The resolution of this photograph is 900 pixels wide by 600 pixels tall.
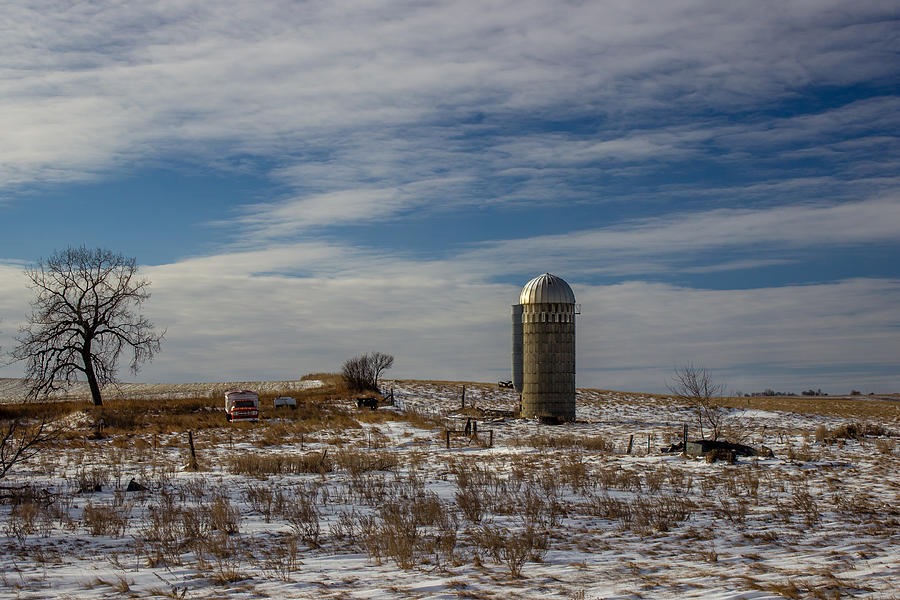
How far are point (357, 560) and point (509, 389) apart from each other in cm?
4587

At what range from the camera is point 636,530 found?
11711 mm

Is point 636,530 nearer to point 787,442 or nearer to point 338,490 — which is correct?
point 338,490

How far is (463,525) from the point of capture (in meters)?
12.1

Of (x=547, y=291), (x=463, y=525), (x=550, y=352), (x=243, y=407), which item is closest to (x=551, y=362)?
(x=550, y=352)

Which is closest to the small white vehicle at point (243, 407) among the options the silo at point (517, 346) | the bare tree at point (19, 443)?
the bare tree at point (19, 443)

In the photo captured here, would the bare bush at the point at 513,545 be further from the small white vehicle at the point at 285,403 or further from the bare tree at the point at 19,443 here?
the small white vehicle at the point at 285,403

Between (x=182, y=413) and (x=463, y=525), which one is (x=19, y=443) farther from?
(x=463, y=525)

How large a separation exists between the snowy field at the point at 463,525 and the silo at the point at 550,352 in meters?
14.6

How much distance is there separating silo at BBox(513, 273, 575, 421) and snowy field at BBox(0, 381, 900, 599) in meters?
14.6

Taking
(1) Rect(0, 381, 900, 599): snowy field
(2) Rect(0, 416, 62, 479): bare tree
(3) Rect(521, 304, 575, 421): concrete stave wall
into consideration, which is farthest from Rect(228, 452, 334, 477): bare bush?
(3) Rect(521, 304, 575, 421): concrete stave wall

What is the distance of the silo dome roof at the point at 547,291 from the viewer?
125ft

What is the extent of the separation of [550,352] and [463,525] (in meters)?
26.7

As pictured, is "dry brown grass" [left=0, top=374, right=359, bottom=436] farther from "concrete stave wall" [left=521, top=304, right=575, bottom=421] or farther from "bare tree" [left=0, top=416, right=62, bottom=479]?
"concrete stave wall" [left=521, top=304, right=575, bottom=421]

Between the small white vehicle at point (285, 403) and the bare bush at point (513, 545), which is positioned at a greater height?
the small white vehicle at point (285, 403)
